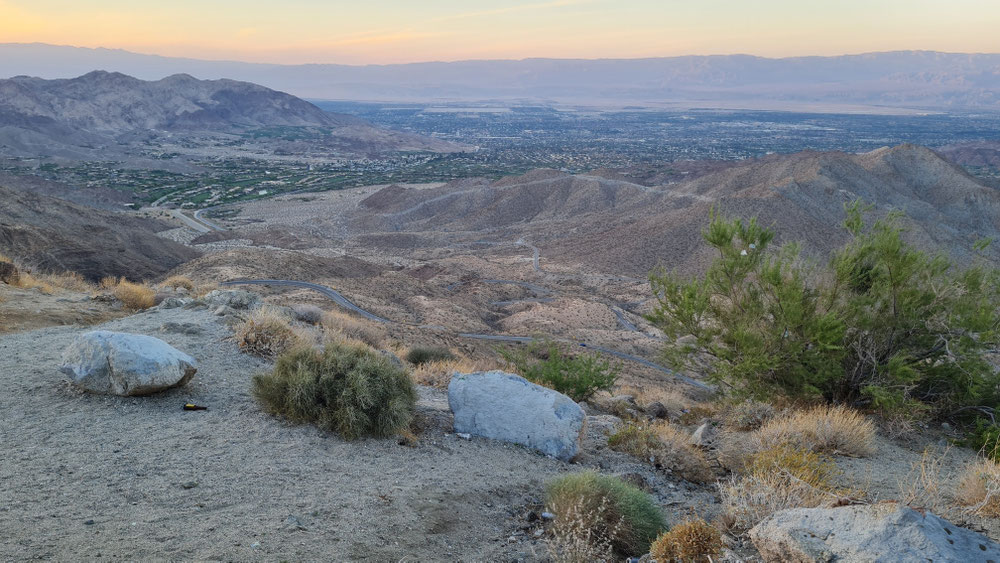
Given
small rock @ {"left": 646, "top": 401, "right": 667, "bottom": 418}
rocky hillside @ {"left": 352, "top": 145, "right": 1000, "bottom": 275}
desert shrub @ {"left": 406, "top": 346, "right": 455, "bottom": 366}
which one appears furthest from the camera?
rocky hillside @ {"left": 352, "top": 145, "right": 1000, "bottom": 275}

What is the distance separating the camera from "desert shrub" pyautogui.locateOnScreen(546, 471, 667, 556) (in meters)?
6.79

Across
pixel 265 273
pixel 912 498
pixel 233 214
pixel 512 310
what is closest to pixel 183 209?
pixel 233 214

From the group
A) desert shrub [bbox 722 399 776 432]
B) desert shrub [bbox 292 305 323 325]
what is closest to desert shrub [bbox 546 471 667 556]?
desert shrub [bbox 722 399 776 432]

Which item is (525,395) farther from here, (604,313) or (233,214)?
(233,214)

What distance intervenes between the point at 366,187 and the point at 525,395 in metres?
101

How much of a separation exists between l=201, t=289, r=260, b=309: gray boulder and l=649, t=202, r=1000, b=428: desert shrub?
10963 millimetres

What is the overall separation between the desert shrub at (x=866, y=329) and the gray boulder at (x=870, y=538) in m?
7.10

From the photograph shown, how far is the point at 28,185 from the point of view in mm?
79188

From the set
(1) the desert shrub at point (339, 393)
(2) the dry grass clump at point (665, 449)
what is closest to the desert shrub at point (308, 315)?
(1) the desert shrub at point (339, 393)

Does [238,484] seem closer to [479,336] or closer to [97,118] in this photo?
[479,336]

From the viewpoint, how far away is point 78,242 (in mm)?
39906

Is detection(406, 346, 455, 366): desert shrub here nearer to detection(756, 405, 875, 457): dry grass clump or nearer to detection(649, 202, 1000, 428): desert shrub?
detection(649, 202, 1000, 428): desert shrub

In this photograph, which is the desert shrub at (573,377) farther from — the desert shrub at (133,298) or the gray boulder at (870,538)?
the desert shrub at (133,298)

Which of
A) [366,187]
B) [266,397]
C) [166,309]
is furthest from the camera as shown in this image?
[366,187]
